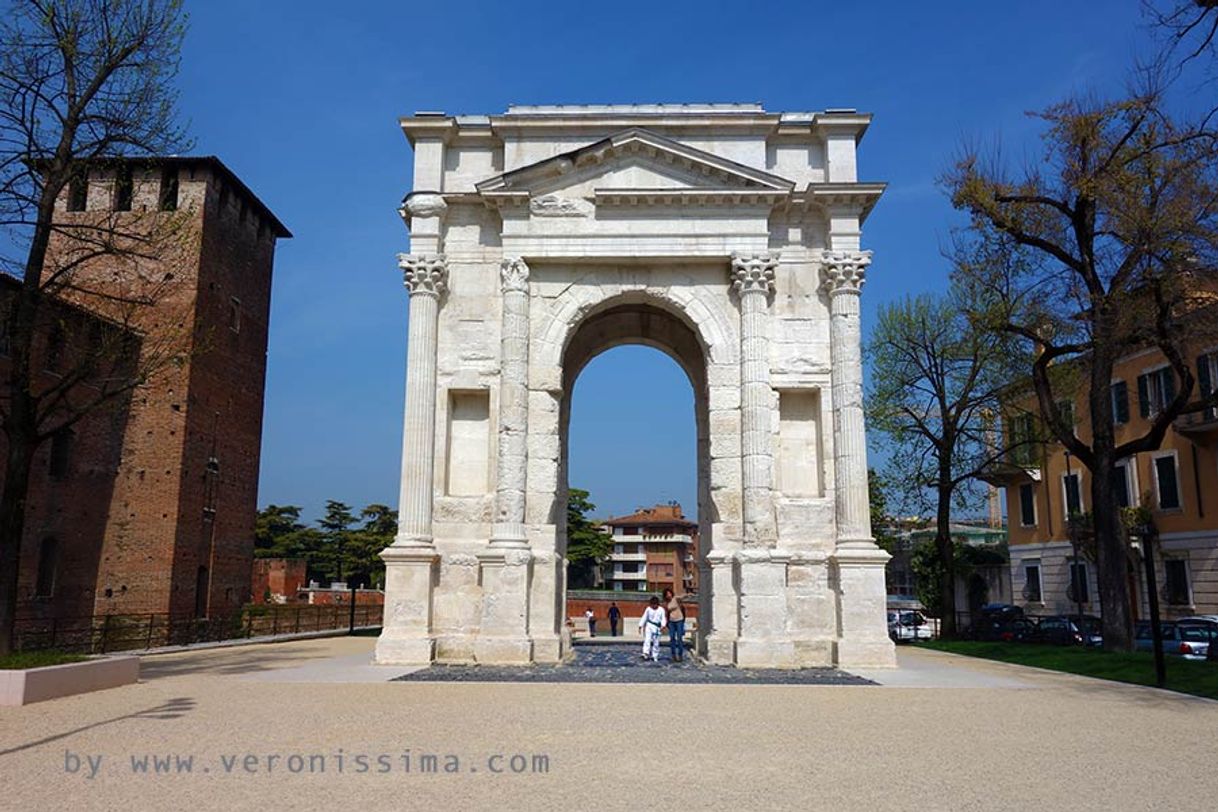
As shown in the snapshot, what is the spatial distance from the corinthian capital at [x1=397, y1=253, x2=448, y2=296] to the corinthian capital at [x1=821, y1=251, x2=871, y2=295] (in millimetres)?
8908

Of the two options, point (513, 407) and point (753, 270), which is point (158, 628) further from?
point (753, 270)

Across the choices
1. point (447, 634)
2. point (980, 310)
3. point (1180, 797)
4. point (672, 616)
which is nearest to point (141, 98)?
point (447, 634)

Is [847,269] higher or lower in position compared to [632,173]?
lower

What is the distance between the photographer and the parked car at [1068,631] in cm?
2777

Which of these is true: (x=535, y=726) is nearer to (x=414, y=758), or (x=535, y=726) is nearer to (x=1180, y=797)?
(x=414, y=758)

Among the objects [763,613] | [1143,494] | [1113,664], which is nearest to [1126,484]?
[1143,494]

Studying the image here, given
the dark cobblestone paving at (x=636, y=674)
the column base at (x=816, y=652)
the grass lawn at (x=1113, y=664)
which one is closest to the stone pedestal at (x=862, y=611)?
the column base at (x=816, y=652)

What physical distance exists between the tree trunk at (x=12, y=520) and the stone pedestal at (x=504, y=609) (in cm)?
826

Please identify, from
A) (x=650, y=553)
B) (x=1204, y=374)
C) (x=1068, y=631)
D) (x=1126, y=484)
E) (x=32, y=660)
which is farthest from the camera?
(x=650, y=553)

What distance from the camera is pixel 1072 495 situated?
39.0 metres

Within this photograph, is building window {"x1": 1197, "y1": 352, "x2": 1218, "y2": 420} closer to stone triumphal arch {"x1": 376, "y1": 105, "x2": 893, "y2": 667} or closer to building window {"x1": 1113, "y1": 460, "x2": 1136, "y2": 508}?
building window {"x1": 1113, "y1": 460, "x2": 1136, "y2": 508}

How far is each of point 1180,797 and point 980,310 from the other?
20.4m

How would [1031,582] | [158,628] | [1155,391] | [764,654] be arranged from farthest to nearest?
[1031,582] → [1155,391] → [158,628] → [764,654]

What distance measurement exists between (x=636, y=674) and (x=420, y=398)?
7759 mm
